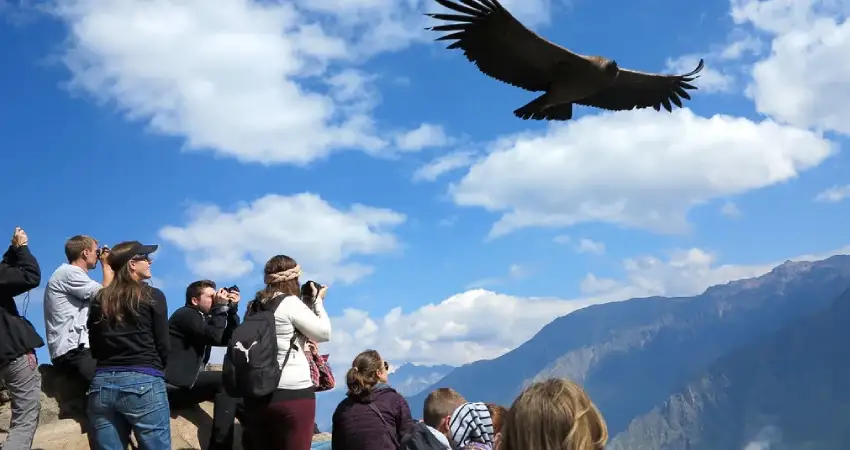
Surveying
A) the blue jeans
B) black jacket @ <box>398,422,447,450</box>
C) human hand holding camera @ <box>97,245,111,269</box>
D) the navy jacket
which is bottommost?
black jacket @ <box>398,422,447,450</box>

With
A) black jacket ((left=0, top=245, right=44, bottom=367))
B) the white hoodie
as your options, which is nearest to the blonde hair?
the white hoodie

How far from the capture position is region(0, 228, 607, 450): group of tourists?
5.11 metres

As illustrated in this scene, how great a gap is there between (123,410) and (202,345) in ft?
6.19

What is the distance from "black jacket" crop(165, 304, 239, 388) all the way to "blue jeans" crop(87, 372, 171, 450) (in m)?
1.60

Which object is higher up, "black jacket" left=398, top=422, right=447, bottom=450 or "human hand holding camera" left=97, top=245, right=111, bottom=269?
"human hand holding camera" left=97, top=245, right=111, bottom=269

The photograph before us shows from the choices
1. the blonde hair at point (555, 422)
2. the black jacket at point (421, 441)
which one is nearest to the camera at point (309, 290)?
the black jacket at point (421, 441)

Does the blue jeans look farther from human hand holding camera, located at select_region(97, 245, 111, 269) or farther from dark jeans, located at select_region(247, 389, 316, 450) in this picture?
human hand holding camera, located at select_region(97, 245, 111, 269)

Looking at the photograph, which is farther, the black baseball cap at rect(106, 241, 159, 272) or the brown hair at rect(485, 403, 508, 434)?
the black baseball cap at rect(106, 241, 159, 272)

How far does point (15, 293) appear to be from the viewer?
6270 mm

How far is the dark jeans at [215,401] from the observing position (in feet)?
22.5

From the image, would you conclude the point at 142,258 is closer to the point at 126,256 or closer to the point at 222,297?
the point at 126,256

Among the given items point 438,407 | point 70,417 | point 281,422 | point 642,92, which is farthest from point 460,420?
point 642,92

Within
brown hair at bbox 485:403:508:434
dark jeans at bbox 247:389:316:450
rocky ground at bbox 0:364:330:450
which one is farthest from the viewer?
rocky ground at bbox 0:364:330:450

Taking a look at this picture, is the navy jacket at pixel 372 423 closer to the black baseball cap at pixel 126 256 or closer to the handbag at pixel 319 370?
the handbag at pixel 319 370
